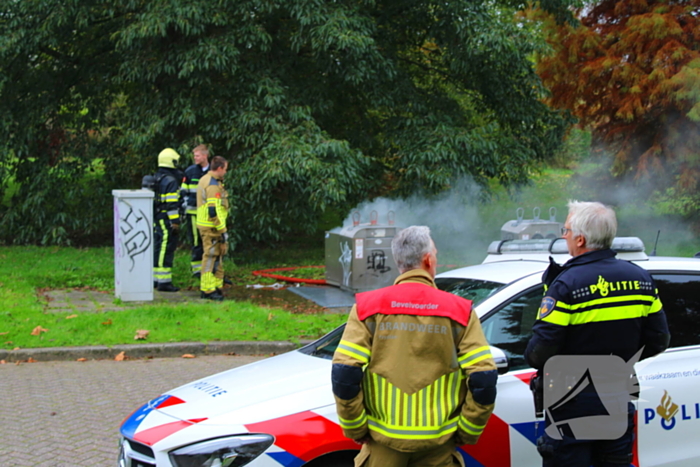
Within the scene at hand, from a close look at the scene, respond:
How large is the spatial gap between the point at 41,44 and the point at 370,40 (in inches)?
250

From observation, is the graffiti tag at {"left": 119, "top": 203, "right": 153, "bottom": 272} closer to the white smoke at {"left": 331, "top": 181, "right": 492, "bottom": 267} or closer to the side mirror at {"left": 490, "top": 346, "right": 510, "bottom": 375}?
the white smoke at {"left": 331, "top": 181, "right": 492, "bottom": 267}

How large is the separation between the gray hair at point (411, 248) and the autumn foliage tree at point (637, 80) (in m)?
13.7

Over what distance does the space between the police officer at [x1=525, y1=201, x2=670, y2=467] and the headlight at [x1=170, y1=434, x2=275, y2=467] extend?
120cm

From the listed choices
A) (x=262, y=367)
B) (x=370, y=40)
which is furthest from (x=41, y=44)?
(x=262, y=367)

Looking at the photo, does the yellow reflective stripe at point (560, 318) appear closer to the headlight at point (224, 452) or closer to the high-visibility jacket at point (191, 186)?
the headlight at point (224, 452)

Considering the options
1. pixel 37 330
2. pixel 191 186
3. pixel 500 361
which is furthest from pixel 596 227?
pixel 191 186

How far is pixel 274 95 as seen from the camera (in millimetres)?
12211

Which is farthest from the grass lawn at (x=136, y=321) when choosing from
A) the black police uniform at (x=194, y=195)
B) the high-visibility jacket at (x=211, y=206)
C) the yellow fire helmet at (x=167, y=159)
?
the yellow fire helmet at (x=167, y=159)

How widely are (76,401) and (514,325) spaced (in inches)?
152

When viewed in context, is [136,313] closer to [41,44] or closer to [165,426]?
[165,426]

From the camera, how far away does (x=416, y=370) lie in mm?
2514

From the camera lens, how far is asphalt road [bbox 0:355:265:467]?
461 centimetres

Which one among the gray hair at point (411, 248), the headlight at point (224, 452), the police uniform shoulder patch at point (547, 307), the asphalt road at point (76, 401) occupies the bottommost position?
the asphalt road at point (76, 401)

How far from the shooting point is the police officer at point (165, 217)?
9.89 m
